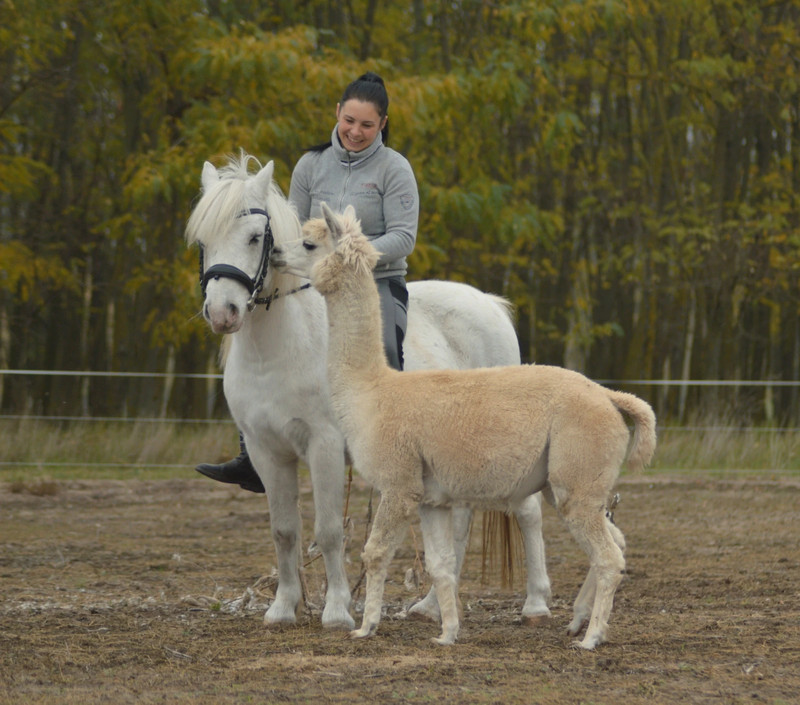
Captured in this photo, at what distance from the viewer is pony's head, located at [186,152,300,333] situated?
5309mm

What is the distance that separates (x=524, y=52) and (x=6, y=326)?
9.31 meters

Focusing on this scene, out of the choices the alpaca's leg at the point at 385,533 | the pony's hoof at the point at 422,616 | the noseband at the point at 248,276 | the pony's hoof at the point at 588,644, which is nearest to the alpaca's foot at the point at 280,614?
the pony's hoof at the point at 422,616

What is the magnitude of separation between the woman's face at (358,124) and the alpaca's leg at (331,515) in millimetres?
1428

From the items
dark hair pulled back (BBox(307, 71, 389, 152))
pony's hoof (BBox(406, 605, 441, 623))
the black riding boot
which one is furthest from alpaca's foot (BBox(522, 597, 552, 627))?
dark hair pulled back (BBox(307, 71, 389, 152))

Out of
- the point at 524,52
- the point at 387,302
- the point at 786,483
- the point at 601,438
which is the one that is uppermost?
the point at 524,52

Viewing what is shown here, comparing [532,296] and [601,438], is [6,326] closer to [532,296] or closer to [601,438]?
[532,296]

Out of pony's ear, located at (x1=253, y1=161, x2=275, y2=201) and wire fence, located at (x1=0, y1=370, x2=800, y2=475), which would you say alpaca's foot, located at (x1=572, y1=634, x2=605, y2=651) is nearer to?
pony's ear, located at (x1=253, y1=161, x2=275, y2=201)

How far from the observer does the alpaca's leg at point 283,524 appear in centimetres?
599

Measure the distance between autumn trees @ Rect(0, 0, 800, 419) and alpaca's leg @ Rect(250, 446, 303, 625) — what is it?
7.66 metres

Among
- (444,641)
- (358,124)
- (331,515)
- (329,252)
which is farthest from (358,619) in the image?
(358,124)

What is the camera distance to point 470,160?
2012 centimetres

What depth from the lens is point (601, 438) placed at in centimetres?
491

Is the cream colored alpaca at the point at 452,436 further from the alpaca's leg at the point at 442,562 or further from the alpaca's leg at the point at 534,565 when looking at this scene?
the alpaca's leg at the point at 534,565

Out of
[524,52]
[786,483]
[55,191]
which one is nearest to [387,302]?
[786,483]
